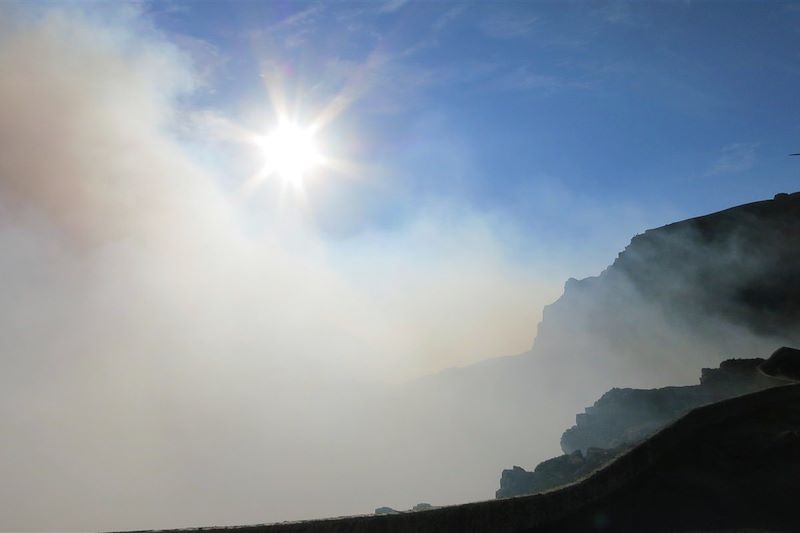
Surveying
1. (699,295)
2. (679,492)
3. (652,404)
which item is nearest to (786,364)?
(679,492)

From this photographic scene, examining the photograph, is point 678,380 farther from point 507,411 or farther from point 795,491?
point 507,411

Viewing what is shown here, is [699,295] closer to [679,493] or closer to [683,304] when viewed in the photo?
[683,304]

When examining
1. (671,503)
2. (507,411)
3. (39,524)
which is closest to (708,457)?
(671,503)

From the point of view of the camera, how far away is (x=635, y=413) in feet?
94.1

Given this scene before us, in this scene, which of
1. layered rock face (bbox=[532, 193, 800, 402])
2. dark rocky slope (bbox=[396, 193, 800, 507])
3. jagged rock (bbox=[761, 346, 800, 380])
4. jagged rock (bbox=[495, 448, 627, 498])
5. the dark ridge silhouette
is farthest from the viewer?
dark rocky slope (bbox=[396, 193, 800, 507])

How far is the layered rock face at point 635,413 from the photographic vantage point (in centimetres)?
1496

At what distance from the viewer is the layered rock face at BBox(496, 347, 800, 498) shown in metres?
15.0

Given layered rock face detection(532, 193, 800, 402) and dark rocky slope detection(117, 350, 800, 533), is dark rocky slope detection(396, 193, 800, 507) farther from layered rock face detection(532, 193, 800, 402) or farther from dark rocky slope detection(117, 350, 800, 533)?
dark rocky slope detection(117, 350, 800, 533)

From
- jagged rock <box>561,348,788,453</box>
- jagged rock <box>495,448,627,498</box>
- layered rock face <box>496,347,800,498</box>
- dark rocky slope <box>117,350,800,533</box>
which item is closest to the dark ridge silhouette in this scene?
dark rocky slope <box>117,350,800,533</box>

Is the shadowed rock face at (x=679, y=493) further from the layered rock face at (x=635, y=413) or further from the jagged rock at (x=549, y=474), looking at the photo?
the jagged rock at (x=549, y=474)

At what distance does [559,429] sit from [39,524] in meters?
183

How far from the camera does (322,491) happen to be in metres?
184

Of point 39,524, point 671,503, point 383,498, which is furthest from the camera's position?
point 39,524

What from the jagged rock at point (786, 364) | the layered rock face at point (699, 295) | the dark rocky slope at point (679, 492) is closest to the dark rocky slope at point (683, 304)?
the layered rock face at point (699, 295)
